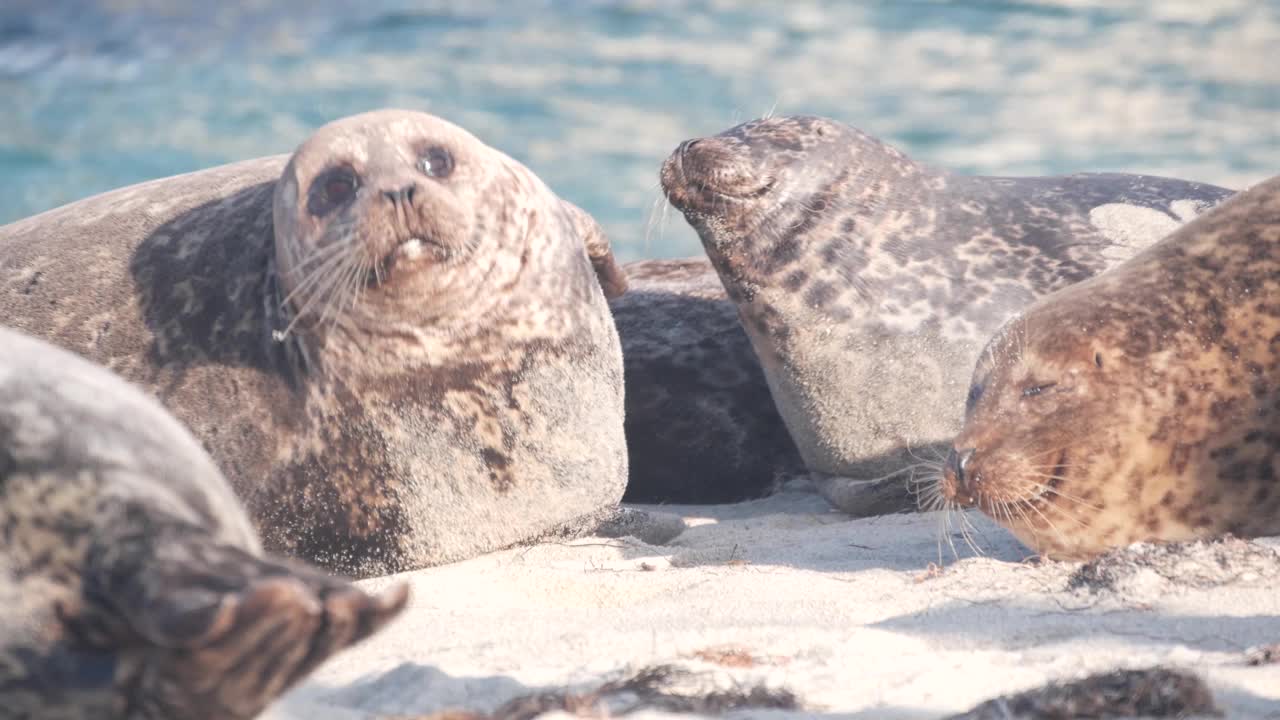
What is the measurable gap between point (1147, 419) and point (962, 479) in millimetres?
443

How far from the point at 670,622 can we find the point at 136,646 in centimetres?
148

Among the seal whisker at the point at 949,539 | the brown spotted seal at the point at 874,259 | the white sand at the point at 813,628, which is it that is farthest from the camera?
the brown spotted seal at the point at 874,259

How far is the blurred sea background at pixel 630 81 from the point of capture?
548 inches

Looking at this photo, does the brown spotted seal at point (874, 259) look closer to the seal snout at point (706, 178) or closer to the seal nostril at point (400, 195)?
the seal snout at point (706, 178)

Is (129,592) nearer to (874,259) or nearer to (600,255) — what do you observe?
(600,255)

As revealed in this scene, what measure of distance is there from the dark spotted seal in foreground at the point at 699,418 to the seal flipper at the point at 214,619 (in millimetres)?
3423

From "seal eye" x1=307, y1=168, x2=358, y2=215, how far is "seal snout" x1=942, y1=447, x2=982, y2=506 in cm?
166

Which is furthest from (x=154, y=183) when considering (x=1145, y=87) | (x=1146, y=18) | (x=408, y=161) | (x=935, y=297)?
(x=1146, y=18)

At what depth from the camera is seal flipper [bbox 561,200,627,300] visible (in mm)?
4906

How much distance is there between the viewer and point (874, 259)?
511 centimetres

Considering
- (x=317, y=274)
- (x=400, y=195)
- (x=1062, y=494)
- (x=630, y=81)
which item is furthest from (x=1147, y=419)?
(x=630, y=81)

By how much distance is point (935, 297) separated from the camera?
5004 mm

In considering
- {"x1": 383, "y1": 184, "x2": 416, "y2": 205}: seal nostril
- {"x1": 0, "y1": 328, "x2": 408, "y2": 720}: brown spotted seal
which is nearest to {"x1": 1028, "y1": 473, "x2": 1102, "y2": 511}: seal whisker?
{"x1": 383, "y1": 184, "x2": 416, "y2": 205}: seal nostril

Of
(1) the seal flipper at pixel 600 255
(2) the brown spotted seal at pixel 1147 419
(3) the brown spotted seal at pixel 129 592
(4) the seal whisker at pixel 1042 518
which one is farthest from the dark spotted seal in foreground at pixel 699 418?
(3) the brown spotted seal at pixel 129 592
